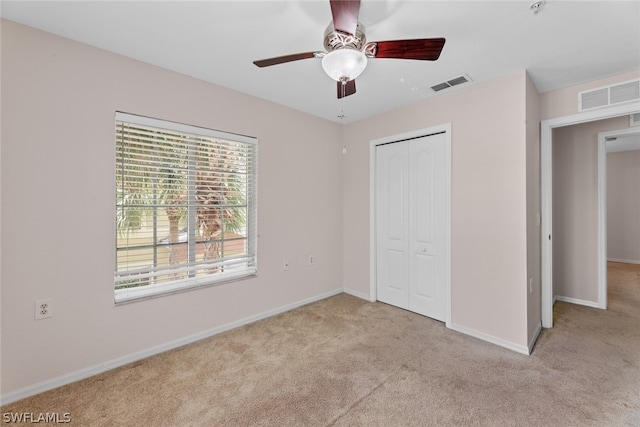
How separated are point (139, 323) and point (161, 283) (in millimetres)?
356

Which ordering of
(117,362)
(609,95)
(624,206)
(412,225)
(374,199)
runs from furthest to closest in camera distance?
(624,206)
(374,199)
(412,225)
(609,95)
(117,362)

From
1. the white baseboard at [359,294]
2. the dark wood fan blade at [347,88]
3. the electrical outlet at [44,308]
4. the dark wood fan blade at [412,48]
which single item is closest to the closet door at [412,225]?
the white baseboard at [359,294]

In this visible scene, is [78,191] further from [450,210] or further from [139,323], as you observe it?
[450,210]

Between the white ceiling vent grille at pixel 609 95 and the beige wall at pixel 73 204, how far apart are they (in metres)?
3.42

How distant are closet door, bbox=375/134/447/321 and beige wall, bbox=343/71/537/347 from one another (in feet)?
0.61

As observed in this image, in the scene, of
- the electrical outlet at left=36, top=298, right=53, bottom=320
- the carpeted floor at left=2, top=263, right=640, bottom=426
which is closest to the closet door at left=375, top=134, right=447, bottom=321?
A: the carpeted floor at left=2, top=263, right=640, bottom=426

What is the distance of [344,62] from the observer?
1478 mm

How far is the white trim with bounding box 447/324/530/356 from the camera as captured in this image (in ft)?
8.05

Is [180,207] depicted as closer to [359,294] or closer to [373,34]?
[373,34]

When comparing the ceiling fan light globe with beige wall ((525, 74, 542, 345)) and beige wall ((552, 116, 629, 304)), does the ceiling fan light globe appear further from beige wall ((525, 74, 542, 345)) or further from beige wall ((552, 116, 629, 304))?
beige wall ((552, 116, 629, 304))

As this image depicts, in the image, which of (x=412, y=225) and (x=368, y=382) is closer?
(x=368, y=382)

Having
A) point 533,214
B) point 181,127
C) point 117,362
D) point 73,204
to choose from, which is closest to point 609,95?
point 533,214

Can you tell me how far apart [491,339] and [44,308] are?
12.1 feet

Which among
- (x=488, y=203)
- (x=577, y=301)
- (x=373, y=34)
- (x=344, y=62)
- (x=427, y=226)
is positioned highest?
(x=373, y=34)
